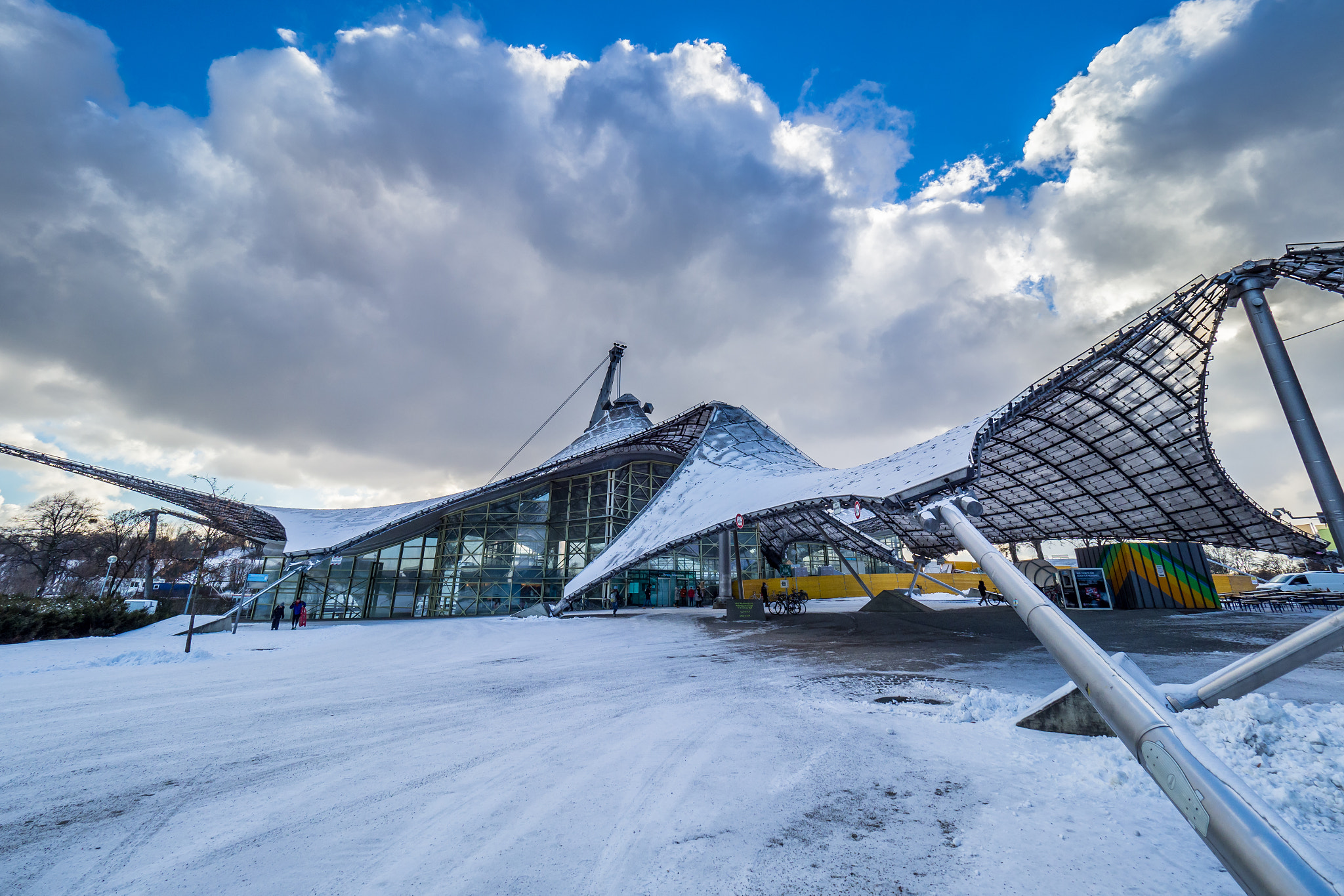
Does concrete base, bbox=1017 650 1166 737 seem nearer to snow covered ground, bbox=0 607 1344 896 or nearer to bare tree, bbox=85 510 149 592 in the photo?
snow covered ground, bbox=0 607 1344 896

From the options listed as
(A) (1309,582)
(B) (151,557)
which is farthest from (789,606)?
(B) (151,557)

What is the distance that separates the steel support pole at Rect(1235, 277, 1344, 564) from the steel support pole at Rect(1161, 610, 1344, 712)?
75.1ft

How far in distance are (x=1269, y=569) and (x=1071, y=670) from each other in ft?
410

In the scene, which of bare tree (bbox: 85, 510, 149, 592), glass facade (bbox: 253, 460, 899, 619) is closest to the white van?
glass facade (bbox: 253, 460, 899, 619)

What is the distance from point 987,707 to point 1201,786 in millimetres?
4566

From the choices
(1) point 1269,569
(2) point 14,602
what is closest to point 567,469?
(2) point 14,602

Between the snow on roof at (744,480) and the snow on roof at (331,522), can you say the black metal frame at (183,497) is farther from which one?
the snow on roof at (744,480)

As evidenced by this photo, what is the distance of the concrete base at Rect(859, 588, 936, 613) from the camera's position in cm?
2628

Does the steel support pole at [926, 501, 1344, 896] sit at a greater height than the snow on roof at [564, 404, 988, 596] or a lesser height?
lesser

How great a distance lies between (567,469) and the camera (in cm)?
3697

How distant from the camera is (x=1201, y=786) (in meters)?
2.28

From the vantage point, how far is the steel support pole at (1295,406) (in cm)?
1811

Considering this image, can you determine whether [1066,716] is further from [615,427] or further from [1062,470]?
[615,427]

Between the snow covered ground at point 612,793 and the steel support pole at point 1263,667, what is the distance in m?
0.22
